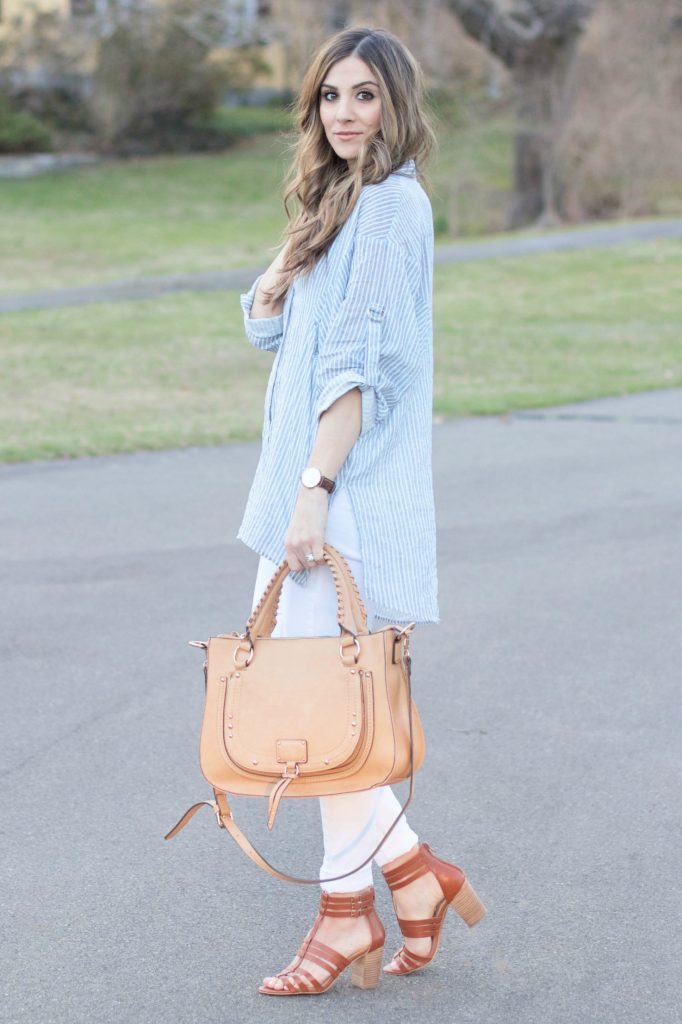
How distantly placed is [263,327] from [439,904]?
133 centimetres

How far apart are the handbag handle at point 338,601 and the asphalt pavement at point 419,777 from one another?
84 cm

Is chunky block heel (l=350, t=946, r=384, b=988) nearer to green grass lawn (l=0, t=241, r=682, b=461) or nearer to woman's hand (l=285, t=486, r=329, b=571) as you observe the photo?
woman's hand (l=285, t=486, r=329, b=571)

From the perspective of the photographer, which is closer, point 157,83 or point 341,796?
point 341,796

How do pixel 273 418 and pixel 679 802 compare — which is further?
pixel 679 802

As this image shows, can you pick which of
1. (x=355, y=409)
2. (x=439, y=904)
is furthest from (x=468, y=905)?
(x=355, y=409)

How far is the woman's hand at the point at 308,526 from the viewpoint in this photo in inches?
114

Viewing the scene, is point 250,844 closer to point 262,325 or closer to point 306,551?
point 306,551

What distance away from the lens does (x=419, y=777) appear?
4332 millimetres

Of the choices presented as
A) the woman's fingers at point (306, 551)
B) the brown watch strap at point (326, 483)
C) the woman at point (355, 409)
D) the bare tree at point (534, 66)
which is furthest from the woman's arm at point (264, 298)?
the bare tree at point (534, 66)

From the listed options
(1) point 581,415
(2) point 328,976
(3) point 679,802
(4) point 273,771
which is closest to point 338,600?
(4) point 273,771

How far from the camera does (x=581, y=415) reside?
416 inches

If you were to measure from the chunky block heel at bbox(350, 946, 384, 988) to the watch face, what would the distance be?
1052 millimetres

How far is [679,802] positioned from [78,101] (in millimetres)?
34891

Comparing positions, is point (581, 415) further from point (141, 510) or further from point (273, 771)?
point (273, 771)
